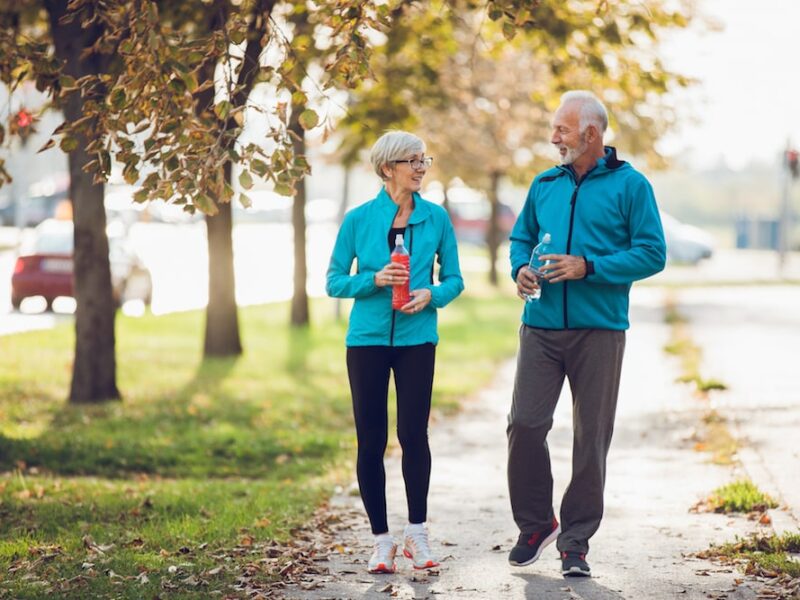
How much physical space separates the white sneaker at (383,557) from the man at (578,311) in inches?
21.3

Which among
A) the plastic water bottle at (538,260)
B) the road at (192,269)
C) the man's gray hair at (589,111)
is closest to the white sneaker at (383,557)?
the plastic water bottle at (538,260)

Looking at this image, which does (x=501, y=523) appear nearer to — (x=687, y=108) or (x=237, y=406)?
(x=237, y=406)

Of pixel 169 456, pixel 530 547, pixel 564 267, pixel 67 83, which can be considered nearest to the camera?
pixel 564 267

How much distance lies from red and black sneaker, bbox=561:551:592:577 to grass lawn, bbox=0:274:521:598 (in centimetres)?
130

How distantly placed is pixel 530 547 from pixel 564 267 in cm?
130

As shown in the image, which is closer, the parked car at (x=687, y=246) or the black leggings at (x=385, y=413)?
the black leggings at (x=385, y=413)

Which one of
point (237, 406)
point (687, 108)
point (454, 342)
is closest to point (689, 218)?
point (687, 108)

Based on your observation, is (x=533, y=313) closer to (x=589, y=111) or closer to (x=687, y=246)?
(x=589, y=111)

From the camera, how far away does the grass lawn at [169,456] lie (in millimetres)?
6477

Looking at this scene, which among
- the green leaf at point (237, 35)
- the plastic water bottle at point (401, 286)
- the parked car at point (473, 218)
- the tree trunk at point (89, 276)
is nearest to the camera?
the plastic water bottle at point (401, 286)

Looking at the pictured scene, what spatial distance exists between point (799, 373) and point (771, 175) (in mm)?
69857

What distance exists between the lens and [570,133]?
20.1 ft

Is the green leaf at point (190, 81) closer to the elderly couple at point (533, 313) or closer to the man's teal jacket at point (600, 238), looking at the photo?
A: the elderly couple at point (533, 313)

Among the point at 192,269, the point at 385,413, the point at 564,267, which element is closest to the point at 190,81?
the point at 385,413
